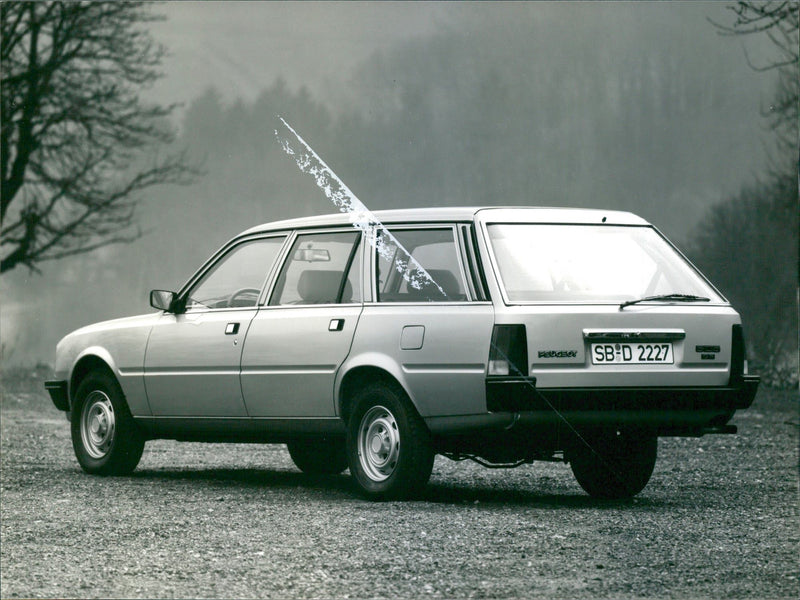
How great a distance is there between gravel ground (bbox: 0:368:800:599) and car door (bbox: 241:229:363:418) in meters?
0.66

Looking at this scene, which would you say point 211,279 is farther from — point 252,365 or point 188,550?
point 188,550

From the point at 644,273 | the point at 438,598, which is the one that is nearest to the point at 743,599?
the point at 438,598

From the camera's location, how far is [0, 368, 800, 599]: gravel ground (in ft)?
19.8

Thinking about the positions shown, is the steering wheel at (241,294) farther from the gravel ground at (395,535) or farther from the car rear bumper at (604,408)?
the car rear bumper at (604,408)

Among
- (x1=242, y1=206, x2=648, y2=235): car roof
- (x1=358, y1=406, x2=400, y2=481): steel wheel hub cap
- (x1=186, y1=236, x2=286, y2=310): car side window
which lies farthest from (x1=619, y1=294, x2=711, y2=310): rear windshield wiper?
(x1=186, y1=236, x2=286, y2=310): car side window

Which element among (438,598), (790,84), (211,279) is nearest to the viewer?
(438,598)

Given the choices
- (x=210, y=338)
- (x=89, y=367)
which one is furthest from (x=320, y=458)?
(x=89, y=367)

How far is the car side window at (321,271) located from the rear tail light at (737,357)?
2353 mm

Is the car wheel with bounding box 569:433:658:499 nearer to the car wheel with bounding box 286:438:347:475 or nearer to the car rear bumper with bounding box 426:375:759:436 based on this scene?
the car rear bumper with bounding box 426:375:759:436

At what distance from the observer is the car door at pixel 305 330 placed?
29.7ft

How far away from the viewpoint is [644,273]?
868 cm

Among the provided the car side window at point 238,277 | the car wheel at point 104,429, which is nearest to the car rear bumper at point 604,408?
the car side window at point 238,277

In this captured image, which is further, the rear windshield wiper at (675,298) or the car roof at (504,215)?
the car roof at (504,215)

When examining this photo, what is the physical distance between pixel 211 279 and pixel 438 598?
5041 millimetres
